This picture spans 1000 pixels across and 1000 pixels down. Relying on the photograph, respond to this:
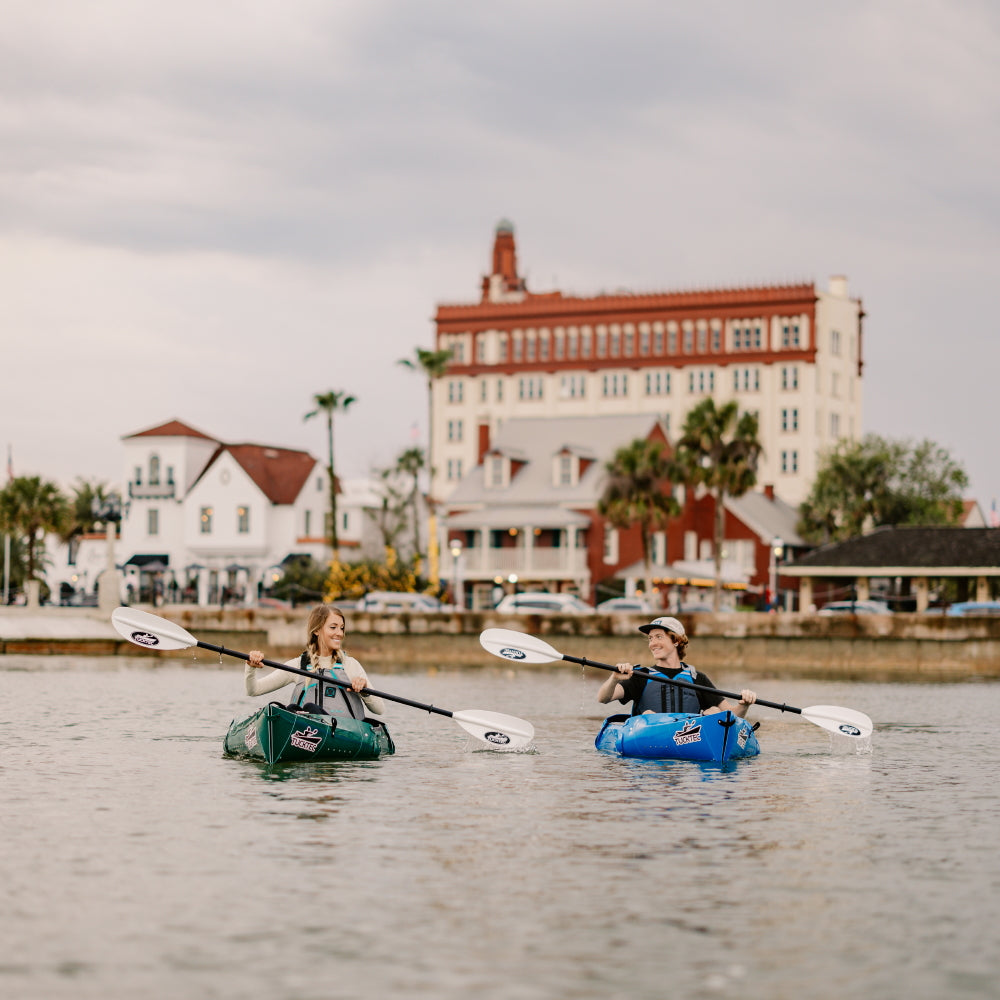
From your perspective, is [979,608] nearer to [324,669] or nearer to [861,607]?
[861,607]

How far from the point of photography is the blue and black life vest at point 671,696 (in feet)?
64.9

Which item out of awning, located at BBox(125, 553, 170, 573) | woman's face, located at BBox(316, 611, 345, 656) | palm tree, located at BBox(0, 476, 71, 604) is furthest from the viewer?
awning, located at BBox(125, 553, 170, 573)

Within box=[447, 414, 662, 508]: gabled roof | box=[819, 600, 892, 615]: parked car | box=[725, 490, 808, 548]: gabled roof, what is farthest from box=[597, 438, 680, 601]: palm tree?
box=[725, 490, 808, 548]: gabled roof

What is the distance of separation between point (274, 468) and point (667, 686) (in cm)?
7978

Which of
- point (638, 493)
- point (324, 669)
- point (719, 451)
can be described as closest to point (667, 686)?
point (324, 669)

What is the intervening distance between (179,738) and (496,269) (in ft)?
383

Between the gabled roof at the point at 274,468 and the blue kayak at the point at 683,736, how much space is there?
76.0 m

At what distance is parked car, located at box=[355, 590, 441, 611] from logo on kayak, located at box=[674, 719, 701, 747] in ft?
156

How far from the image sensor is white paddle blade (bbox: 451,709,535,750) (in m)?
21.2

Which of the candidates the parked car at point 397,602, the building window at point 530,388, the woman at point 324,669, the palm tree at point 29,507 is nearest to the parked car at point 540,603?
the parked car at point 397,602

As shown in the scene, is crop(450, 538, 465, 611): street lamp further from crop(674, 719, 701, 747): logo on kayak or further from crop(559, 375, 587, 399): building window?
crop(674, 719, 701, 747): logo on kayak

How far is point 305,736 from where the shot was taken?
1833 centimetres

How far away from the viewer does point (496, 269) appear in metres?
139

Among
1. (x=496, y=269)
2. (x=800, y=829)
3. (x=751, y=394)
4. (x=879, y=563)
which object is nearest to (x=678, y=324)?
(x=751, y=394)
